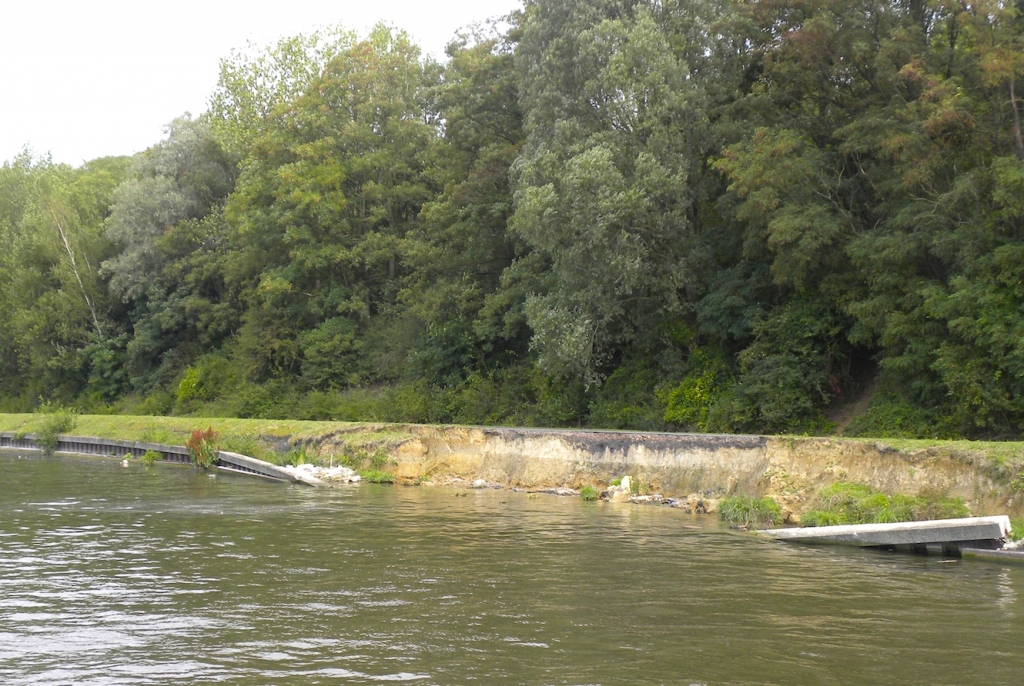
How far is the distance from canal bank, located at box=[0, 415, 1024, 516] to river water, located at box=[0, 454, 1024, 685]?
226 centimetres

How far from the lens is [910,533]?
16.4 meters

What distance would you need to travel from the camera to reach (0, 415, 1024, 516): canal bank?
1823 centimetres

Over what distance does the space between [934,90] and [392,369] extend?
2824 centimetres

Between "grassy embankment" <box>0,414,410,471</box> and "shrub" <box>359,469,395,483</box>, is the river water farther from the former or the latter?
"grassy embankment" <box>0,414,410,471</box>

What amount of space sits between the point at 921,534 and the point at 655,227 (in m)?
17.2

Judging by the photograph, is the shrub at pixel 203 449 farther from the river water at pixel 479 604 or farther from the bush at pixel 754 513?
the bush at pixel 754 513

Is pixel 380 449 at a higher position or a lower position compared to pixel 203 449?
higher

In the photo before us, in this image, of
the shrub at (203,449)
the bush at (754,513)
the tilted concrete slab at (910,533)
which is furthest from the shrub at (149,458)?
the tilted concrete slab at (910,533)

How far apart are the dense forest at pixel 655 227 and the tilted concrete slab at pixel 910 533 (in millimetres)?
8682

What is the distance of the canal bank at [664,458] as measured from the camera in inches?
718

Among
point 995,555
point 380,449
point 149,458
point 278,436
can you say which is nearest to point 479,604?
point 995,555

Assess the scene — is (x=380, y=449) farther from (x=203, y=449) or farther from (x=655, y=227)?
(x=655, y=227)

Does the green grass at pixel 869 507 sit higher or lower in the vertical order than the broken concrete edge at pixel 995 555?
higher

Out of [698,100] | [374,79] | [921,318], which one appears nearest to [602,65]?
[698,100]
